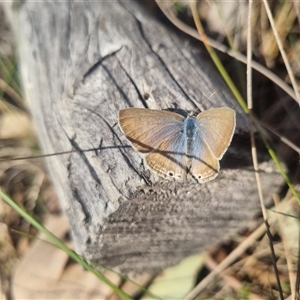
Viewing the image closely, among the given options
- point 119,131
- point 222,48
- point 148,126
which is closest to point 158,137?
point 148,126

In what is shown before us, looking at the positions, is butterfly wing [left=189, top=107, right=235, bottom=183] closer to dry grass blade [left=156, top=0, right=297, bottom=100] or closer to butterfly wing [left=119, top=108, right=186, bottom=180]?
butterfly wing [left=119, top=108, right=186, bottom=180]

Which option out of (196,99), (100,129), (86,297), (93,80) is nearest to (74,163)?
(100,129)

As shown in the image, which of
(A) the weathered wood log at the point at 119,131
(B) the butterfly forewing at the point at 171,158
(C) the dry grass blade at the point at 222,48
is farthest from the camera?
(C) the dry grass blade at the point at 222,48

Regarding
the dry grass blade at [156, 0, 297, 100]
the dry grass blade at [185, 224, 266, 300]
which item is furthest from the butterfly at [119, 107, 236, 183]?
the dry grass blade at [185, 224, 266, 300]

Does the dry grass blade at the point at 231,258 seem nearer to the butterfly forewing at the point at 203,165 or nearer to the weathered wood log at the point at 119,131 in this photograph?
the weathered wood log at the point at 119,131

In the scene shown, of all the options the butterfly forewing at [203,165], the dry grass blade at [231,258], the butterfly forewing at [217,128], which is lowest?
the dry grass blade at [231,258]

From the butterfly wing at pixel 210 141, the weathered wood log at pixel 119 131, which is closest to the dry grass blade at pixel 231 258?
the weathered wood log at pixel 119 131

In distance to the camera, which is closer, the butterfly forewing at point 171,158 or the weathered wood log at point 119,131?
the butterfly forewing at point 171,158

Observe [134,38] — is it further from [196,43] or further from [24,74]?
[24,74]

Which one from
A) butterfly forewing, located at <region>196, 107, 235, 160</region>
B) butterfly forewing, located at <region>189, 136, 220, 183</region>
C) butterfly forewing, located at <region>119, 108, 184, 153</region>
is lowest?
butterfly forewing, located at <region>189, 136, 220, 183</region>
